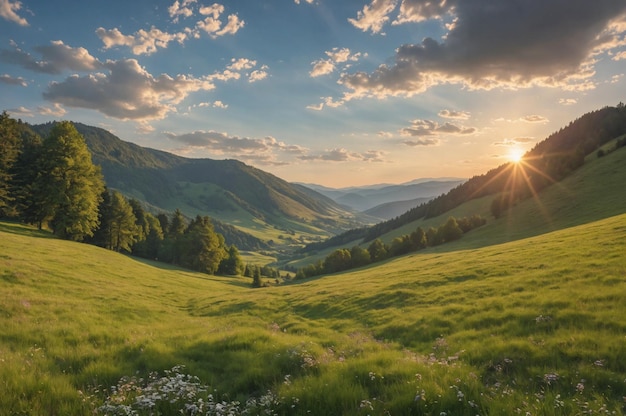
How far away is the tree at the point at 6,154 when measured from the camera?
57.1m

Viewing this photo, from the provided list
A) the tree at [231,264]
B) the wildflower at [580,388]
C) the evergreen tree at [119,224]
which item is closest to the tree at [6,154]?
the evergreen tree at [119,224]

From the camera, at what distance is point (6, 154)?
2334 inches

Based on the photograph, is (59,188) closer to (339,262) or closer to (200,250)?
(200,250)

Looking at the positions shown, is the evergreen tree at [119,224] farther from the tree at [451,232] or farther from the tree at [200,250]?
the tree at [451,232]

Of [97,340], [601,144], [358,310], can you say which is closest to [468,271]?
[358,310]

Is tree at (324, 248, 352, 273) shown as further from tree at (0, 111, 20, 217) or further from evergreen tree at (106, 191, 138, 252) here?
tree at (0, 111, 20, 217)

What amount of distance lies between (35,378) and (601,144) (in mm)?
169272

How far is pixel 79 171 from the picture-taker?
55.8 metres

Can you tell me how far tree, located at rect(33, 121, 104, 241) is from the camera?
175 ft

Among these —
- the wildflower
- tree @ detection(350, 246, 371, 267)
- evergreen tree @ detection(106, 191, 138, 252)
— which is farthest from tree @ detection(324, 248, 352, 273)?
the wildflower

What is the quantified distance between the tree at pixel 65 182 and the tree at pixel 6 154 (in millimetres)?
5686

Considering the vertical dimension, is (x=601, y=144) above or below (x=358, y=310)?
above

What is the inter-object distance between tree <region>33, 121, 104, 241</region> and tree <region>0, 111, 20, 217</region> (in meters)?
5.69

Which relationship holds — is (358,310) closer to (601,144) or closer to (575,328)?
(575,328)
